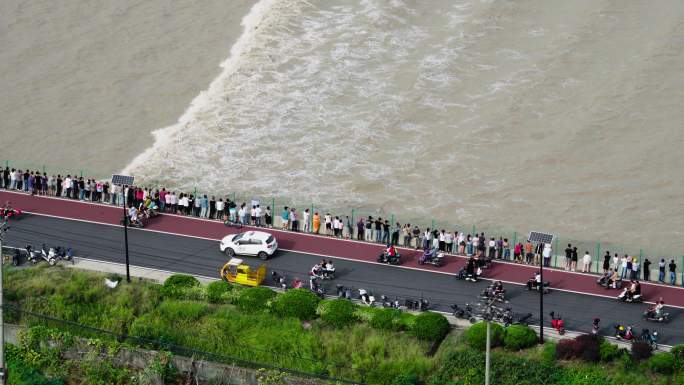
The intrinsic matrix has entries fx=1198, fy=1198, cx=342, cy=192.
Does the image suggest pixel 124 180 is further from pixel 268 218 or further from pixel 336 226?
pixel 336 226

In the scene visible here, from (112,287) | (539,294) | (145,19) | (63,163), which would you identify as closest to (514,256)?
(539,294)

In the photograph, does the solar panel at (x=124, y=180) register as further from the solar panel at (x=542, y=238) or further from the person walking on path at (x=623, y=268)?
the person walking on path at (x=623, y=268)

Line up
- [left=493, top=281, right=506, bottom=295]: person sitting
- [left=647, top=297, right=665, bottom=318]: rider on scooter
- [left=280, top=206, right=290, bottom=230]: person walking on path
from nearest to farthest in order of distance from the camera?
[left=647, top=297, right=665, bottom=318]: rider on scooter
[left=493, top=281, right=506, bottom=295]: person sitting
[left=280, top=206, right=290, bottom=230]: person walking on path

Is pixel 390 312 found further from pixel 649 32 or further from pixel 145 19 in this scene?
pixel 145 19

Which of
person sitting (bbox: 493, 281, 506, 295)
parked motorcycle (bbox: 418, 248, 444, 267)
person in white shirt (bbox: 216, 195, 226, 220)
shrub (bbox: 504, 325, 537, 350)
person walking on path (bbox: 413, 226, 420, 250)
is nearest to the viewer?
shrub (bbox: 504, 325, 537, 350)

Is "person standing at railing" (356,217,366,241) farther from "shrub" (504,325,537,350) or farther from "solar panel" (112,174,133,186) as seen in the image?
"shrub" (504,325,537,350)

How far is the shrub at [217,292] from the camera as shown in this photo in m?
56.5

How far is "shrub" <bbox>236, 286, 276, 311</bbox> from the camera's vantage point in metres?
55.5

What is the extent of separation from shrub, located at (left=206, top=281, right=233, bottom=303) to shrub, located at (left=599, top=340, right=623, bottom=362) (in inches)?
688

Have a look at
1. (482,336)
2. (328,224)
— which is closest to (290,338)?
(482,336)

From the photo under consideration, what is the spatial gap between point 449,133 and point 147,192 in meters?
23.3

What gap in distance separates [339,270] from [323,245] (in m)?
3.62

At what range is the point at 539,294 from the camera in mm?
57406

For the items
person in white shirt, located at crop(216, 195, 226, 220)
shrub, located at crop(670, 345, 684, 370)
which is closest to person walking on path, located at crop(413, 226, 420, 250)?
person in white shirt, located at crop(216, 195, 226, 220)
